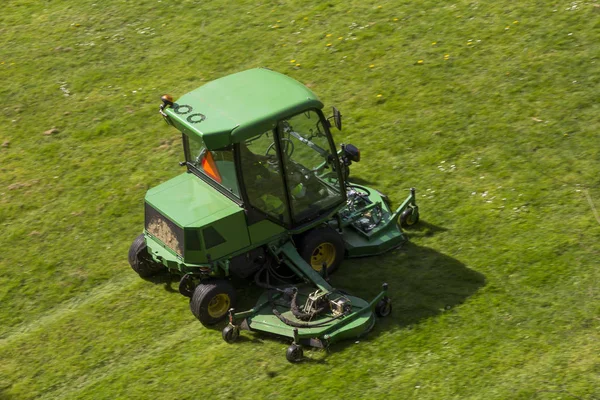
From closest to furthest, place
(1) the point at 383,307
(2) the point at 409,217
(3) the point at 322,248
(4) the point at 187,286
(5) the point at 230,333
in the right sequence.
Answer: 1. (5) the point at 230,333
2. (1) the point at 383,307
3. (4) the point at 187,286
4. (3) the point at 322,248
5. (2) the point at 409,217

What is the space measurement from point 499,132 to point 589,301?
4421mm

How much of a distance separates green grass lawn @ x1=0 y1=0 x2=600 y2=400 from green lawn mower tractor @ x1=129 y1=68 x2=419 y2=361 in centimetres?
38

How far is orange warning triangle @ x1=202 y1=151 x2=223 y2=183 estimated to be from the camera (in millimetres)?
12227

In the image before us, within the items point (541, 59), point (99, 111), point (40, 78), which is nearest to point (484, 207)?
point (541, 59)

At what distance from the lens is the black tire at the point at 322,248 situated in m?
12.4

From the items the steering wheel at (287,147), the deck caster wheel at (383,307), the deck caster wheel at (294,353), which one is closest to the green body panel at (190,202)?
the steering wheel at (287,147)

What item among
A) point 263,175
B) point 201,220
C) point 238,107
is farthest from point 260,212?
point 238,107

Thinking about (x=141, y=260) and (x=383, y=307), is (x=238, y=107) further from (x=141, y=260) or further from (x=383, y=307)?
(x=383, y=307)

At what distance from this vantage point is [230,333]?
1170cm

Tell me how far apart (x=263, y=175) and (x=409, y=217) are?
9.07ft

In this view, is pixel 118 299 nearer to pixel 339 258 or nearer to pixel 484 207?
pixel 339 258

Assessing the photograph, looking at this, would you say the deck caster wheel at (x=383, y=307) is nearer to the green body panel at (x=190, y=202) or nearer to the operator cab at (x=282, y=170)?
the operator cab at (x=282, y=170)

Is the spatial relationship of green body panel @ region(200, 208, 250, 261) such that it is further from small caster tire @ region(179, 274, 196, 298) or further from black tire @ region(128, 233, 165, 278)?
black tire @ region(128, 233, 165, 278)

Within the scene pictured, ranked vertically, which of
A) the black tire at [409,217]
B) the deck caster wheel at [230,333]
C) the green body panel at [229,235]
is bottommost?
the deck caster wheel at [230,333]
